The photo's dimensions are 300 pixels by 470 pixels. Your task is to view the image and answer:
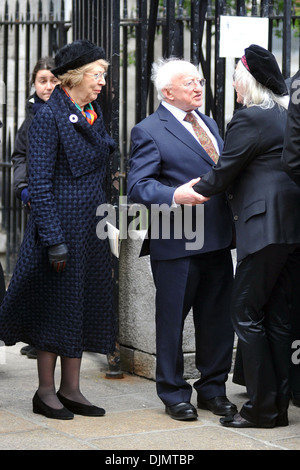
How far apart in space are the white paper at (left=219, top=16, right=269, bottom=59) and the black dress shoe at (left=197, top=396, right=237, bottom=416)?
2214 millimetres

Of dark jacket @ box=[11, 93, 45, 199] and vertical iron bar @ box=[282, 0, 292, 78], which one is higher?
vertical iron bar @ box=[282, 0, 292, 78]

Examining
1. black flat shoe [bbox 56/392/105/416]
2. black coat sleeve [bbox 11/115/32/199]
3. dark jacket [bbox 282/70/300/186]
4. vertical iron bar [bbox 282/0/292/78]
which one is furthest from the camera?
black coat sleeve [bbox 11/115/32/199]

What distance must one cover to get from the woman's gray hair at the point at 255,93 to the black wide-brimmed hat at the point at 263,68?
0.03 meters

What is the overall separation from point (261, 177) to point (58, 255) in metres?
1.10

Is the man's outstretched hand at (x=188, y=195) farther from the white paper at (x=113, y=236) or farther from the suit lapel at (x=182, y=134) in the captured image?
the white paper at (x=113, y=236)

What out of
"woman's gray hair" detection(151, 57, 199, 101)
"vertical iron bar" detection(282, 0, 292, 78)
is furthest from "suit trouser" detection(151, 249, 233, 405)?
"vertical iron bar" detection(282, 0, 292, 78)

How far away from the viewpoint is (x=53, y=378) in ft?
16.2

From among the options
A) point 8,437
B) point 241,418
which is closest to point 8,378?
point 8,437

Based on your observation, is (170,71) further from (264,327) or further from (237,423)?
(237,423)

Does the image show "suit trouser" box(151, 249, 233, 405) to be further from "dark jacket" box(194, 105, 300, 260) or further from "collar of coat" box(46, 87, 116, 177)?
"collar of coat" box(46, 87, 116, 177)

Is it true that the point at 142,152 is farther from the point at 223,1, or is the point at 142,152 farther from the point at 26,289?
the point at 223,1

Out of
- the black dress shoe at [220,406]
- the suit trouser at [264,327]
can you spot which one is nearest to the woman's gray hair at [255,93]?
the suit trouser at [264,327]

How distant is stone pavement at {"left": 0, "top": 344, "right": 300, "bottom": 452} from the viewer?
438 centimetres
